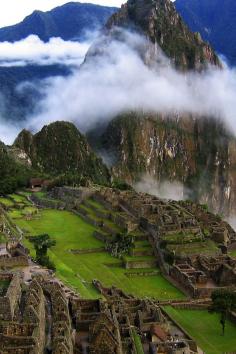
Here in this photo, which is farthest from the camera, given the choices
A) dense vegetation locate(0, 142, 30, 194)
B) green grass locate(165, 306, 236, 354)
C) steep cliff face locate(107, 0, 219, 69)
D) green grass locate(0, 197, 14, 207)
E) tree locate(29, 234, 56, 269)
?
steep cliff face locate(107, 0, 219, 69)

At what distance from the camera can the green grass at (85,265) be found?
140 feet

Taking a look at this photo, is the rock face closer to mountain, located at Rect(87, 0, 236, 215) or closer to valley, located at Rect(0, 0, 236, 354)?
valley, located at Rect(0, 0, 236, 354)

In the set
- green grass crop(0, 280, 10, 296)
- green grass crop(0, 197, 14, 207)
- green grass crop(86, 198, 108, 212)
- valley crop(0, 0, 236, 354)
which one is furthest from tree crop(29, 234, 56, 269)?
green grass crop(0, 197, 14, 207)

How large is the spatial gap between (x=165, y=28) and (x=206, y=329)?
15483 cm

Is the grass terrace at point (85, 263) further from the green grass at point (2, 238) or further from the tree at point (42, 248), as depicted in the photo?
the green grass at point (2, 238)

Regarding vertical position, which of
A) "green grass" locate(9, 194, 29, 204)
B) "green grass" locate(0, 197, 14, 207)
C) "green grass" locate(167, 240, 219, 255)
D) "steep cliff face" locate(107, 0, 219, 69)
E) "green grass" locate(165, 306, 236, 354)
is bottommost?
"green grass" locate(165, 306, 236, 354)

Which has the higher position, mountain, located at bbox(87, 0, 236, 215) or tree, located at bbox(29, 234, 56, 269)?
mountain, located at bbox(87, 0, 236, 215)

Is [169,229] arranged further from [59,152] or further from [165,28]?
[165,28]

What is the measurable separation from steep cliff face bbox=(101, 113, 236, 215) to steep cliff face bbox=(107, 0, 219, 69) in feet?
63.9

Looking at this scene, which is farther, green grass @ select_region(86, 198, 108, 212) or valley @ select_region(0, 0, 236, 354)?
green grass @ select_region(86, 198, 108, 212)

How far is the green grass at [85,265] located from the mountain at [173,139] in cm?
9528

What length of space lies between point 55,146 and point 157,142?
51.4 meters

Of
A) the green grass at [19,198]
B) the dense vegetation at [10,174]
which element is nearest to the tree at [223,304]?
the green grass at [19,198]

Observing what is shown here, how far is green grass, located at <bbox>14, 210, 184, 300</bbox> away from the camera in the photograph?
140ft
